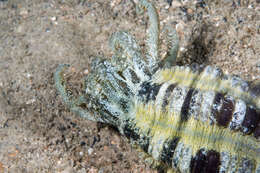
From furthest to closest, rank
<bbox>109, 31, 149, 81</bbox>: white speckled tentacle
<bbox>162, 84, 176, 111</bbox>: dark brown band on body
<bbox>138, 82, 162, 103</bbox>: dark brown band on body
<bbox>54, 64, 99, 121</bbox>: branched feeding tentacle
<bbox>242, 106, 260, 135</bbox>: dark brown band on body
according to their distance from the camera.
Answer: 1. <bbox>54, 64, 99, 121</bbox>: branched feeding tentacle
2. <bbox>109, 31, 149, 81</bbox>: white speckled tentacle
3. <bbox>138, 82, 162, 103</bbox>: dark brown band on body
4. <bbox>162, 84, 176, 111</bbox>: dark brown band on body
5. <bbox>242, 106, 260, 135</bbox>: dark brown band on body

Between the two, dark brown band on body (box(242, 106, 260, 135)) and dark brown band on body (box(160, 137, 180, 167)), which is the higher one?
dark brown band on body (box(242, 106, 260, 135))

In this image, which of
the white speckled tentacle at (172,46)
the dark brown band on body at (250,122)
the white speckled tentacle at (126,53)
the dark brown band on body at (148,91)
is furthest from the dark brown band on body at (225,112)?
the white speckled tentacle at (172,46)

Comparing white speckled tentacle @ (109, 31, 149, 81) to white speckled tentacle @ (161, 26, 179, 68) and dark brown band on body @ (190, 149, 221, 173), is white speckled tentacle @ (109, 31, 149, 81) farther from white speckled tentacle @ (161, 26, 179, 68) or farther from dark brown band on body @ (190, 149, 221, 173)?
dark brown band on body @ (190, 149, 221, 173)

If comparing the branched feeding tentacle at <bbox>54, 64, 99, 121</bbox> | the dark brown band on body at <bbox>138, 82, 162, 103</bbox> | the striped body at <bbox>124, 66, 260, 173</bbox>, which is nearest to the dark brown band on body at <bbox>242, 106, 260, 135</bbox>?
the striped body at <bbox>124, 66, 260, 173</bbox>

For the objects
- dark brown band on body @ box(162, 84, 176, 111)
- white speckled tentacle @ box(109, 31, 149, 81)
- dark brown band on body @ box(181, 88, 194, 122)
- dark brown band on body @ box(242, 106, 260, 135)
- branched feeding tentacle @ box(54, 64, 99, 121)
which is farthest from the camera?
branched feeding tentacle @ box(54, 64, 99, 121)

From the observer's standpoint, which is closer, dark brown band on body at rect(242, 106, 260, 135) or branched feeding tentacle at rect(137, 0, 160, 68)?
dark brown band on body at rect(242, 106, 260, 135)

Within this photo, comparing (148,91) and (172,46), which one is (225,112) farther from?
(172,46)

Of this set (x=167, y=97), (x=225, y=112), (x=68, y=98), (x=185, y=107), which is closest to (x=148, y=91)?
(x=167, y=97)
